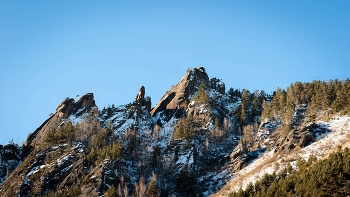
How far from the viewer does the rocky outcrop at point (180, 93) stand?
155 meters

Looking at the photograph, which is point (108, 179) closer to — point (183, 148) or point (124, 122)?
point (183, 148)

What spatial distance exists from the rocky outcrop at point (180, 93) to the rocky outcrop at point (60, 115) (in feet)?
94.7

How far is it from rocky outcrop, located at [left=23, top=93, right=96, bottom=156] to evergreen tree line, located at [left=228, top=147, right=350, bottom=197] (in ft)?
281

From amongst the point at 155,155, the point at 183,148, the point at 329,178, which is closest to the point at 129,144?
the point at 155,155

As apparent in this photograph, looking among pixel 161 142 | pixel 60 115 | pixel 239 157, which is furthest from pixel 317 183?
pixel 60 115

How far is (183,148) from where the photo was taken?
116 m

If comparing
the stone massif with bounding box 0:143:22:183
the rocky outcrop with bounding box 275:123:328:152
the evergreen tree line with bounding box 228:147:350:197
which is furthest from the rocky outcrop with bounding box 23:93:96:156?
the evergreen tree line with bounding box 228:147:350:197

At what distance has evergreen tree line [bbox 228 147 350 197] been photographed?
58.5 m

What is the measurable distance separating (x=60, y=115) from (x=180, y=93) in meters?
52.7

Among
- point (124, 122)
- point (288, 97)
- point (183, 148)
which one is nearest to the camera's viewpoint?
point (183, 148)

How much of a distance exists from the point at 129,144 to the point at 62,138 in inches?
877

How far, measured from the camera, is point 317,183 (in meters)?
60.0

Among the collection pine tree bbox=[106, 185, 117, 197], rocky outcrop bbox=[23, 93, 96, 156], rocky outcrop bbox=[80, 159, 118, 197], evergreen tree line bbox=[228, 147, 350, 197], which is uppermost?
rocky outcrop bbox=[23, 93, 96, 156]

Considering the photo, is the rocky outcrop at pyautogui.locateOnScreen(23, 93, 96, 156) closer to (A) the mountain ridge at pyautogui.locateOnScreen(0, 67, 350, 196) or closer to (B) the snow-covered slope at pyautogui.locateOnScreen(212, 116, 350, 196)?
(A) the mountain ridge at pyautogui.locateOnScreen(0, 67, 350, 196)
